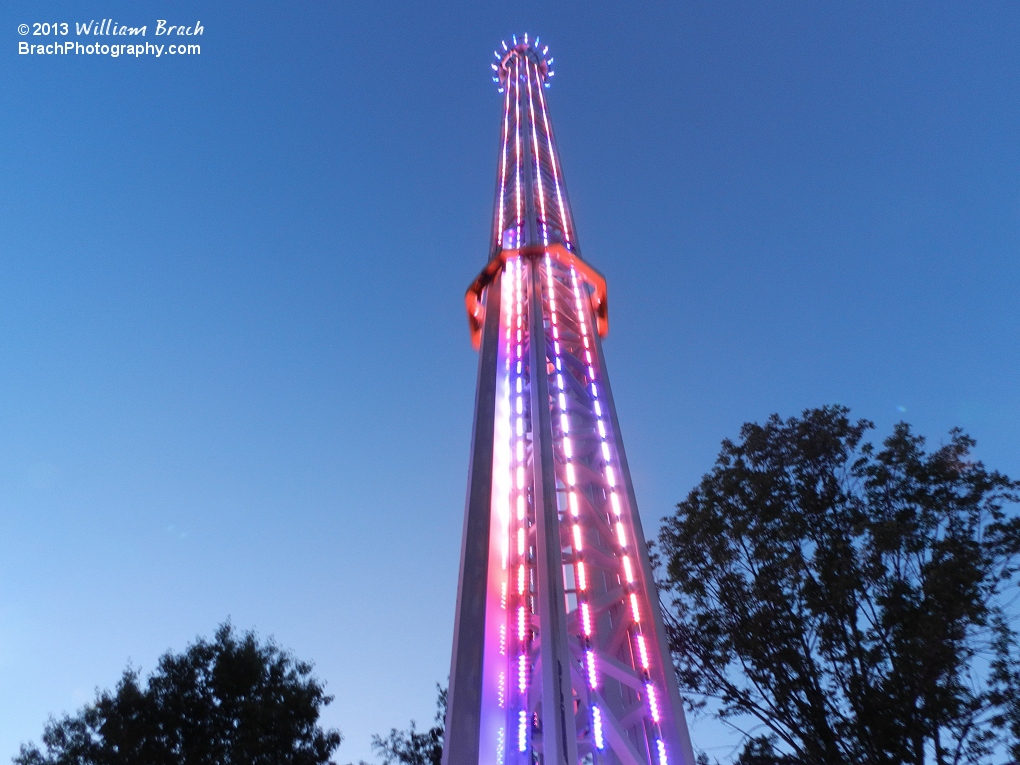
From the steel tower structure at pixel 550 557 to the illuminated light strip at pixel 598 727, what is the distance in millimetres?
12

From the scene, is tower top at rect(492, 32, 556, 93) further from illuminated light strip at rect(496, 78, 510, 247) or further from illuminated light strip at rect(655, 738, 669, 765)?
illuminated light strip at rect(655, 738, 669, 765)

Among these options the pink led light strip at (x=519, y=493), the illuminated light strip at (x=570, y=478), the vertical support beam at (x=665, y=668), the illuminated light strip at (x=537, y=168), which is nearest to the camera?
the vertical support beam at (x=665, y=668)

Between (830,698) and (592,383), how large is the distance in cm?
661

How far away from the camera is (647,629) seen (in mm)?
7730

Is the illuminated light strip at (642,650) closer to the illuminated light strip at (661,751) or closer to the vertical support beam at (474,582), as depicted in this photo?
the illuminated light strip at (661,751)

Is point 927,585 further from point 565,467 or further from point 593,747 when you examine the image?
point 593,747

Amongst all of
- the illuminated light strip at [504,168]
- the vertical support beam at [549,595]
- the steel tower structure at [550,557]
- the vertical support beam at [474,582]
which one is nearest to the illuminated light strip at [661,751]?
the steel tower structure at [550,557]

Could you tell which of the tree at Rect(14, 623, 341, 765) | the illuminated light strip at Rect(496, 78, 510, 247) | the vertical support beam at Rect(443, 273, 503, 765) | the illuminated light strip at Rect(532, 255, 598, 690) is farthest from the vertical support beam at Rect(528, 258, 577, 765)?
the tree at Rect(14, 623, 341, 765)

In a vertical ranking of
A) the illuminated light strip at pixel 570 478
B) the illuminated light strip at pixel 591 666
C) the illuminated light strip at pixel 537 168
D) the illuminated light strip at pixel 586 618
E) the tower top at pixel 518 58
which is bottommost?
the illuminated light strip at pixel 591 666

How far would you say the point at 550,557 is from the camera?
762 centimetres

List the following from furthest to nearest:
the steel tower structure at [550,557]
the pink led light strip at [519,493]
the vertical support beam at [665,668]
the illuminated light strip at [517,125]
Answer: the illuminated light strip at [517,125], the pink led light strip at [519,493], the steel tower structure at [550,557], the vertical support beam at [665,668]

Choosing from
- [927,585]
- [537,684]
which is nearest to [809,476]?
[927,585]

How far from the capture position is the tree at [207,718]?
1588cm

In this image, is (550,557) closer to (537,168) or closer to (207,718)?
(537,168)
